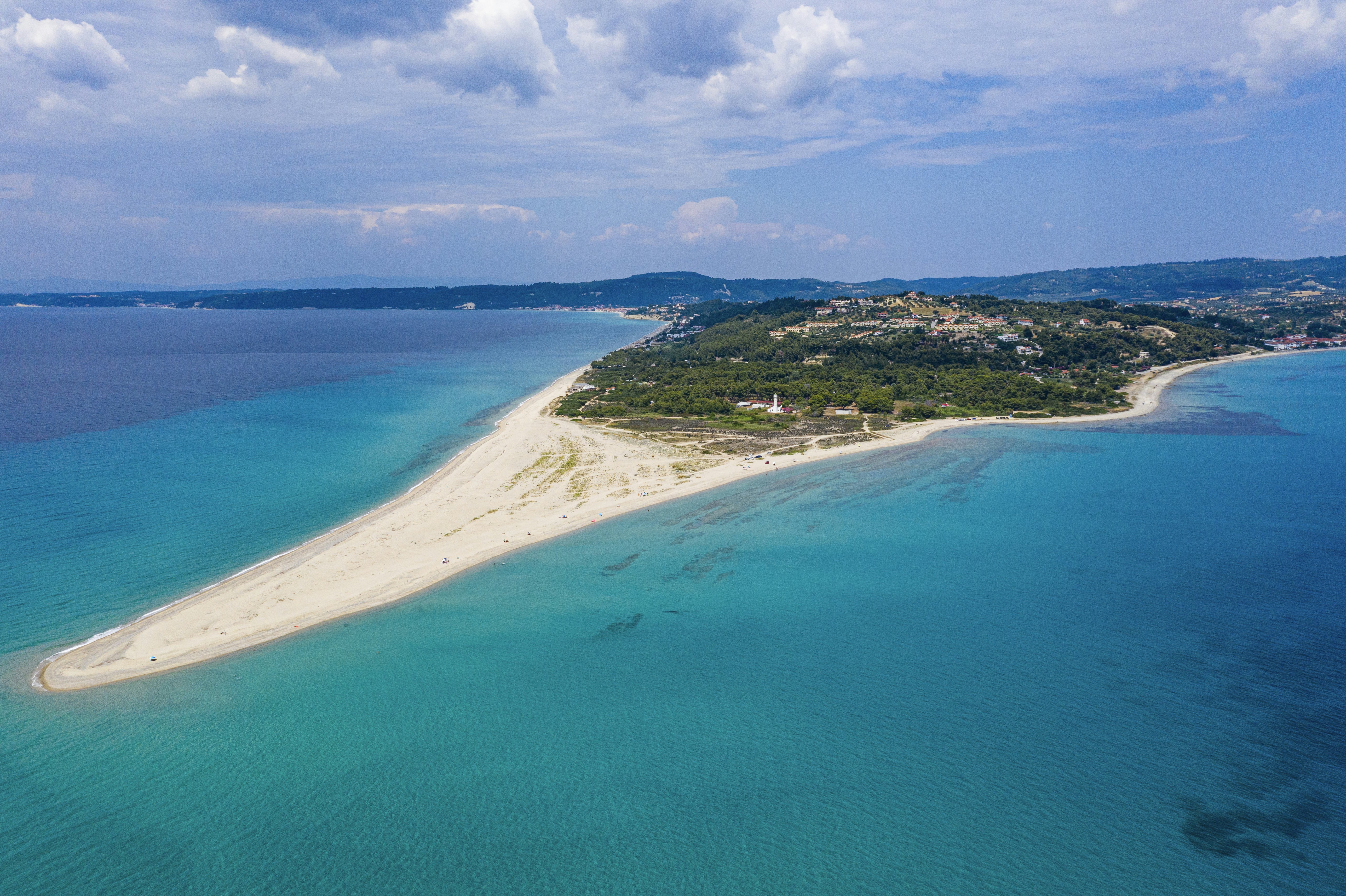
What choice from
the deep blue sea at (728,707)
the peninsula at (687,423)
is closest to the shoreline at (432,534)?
the peninsula at (687,423)

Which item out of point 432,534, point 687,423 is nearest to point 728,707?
point 432,534

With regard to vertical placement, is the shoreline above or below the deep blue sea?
above

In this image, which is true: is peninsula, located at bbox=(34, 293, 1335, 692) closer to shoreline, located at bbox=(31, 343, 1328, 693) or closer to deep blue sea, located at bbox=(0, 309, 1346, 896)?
shoreline, located at bbox=(31, 343, 1328, 693)

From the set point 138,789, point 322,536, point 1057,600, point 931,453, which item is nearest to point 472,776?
point 138,789

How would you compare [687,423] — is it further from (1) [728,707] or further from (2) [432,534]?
(1) [728,707]

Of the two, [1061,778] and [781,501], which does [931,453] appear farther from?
[1061,778]

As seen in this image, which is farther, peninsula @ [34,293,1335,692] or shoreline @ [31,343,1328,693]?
peninsula @ [34,293,1335,692]

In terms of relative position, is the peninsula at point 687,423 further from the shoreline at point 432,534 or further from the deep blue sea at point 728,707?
the deep blue sea at point 728,707

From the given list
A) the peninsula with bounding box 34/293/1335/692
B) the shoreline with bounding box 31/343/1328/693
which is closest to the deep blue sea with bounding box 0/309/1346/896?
the shoreline with bounding box 31/343/1328/693
